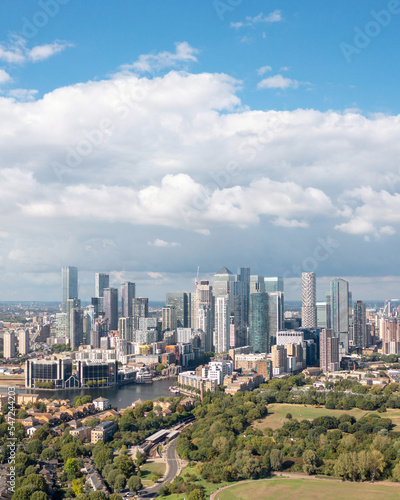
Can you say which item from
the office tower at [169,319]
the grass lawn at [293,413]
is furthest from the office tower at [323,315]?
the grass lawn at [293,413]

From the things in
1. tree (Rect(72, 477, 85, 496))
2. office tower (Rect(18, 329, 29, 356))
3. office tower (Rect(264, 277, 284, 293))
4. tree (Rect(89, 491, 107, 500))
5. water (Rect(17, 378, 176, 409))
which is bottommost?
water (Rect(17, 378, 176, 409))

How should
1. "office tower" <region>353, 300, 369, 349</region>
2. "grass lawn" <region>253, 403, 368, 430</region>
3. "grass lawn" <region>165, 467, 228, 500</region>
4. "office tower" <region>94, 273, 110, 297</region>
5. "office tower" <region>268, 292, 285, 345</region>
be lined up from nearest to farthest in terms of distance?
1. "grass lawn" <region>165, 467, 228, 500</region>
2. "grass lawn" <region>253, 403, 368, 430</region>
3. "office tower" <region>353, 300, 369, 349</region>
4. "office tower" <region>268, 292, 285, 345</region>
5. "office tower" <region>94, 273, 110, 297</region>

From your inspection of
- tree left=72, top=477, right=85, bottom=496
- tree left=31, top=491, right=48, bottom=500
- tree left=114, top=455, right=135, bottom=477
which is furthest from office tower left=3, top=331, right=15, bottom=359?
tree left=31, top=491, right=48, bottom=500

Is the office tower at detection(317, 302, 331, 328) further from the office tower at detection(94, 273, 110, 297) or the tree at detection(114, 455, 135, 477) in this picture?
the tree at detection(114, 455, 135, 477)

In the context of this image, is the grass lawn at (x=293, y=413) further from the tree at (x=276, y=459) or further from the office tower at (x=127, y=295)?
the office tower at (x=127, y=295)

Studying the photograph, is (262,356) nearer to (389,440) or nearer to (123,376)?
(123,376)
